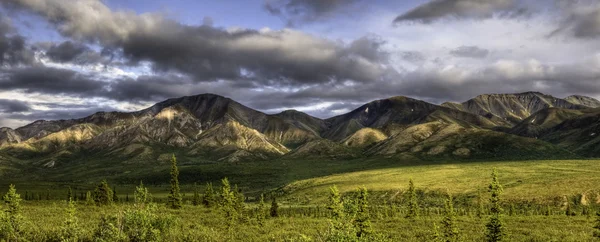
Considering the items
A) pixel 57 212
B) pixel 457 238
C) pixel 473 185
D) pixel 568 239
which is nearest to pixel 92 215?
pixel 57 212

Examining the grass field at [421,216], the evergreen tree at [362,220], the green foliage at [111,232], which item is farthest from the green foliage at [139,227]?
the evergreen tree at [362,220]

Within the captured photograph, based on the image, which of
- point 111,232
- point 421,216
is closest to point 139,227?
point 111,232

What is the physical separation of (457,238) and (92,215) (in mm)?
86303

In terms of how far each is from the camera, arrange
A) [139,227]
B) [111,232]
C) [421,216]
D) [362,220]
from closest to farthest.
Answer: [111,232], [139,227], [362,220], [421,216]

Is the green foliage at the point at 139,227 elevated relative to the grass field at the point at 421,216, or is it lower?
elevated

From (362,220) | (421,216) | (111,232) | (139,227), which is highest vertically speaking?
(111,232)

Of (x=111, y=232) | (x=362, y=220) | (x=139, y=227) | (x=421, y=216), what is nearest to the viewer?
(x=111, y=232)

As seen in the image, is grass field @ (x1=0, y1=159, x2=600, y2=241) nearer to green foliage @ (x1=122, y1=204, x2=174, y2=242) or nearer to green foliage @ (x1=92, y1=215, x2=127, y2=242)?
green foliage @ (x1=92, y1=215, x2=127, y2=242)

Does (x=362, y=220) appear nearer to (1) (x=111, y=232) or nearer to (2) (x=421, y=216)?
(1) (x=111, y=232)

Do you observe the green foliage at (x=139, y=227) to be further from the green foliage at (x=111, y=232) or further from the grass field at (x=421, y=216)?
the grass field at (x=421, y=216)

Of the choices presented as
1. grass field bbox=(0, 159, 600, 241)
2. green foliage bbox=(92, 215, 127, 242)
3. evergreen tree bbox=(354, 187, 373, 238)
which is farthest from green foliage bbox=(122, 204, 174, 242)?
evergreen tree bbox=(354, 187, 373, 238)

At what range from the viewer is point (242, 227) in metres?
90.9

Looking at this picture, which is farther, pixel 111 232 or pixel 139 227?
pixel 139 227

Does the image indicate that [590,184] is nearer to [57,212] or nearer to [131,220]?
[131,220]
